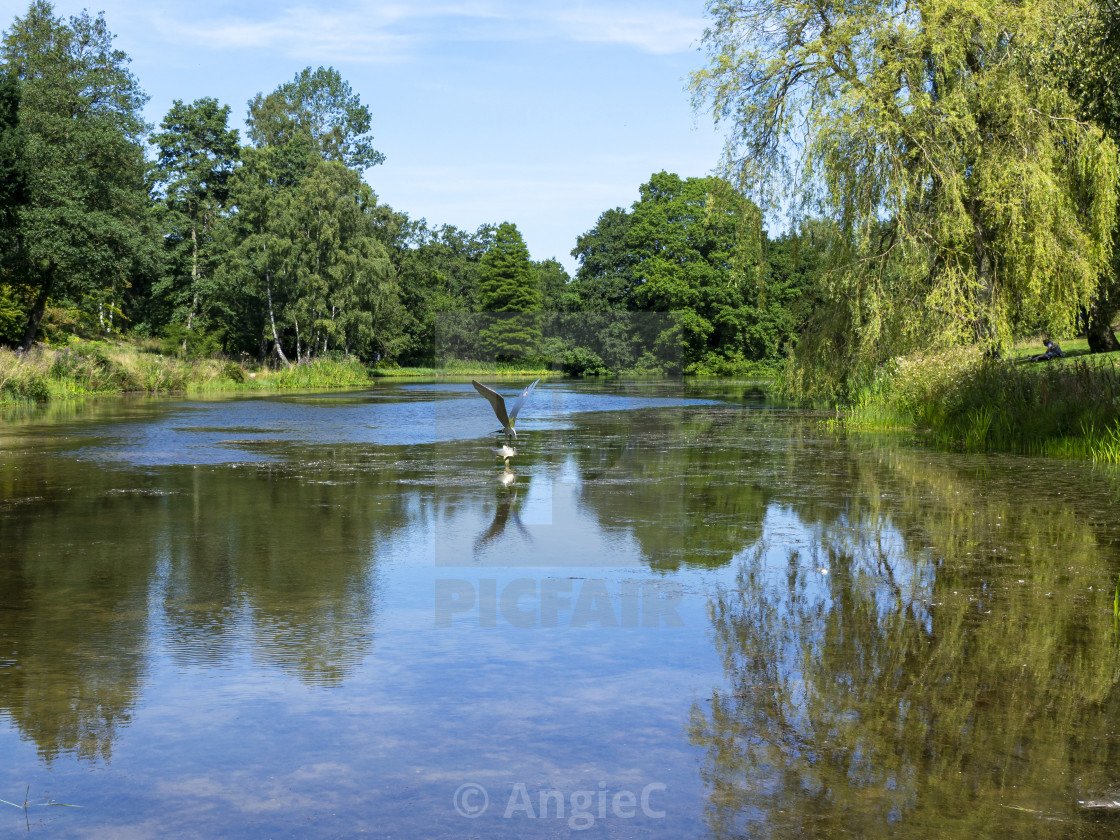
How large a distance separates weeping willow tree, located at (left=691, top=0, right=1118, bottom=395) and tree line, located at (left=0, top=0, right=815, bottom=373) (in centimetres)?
326

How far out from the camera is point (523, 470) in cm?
1198

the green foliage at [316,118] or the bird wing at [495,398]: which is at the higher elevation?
the green foliage at [316,118]

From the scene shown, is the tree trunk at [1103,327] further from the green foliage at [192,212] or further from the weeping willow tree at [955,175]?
the green foliage at [192,212]

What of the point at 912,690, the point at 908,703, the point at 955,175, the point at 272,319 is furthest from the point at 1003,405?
the point at 272,319

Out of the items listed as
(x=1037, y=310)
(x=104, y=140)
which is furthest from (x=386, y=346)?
(x=1037, y=310)

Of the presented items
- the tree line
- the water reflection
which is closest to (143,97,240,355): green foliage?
the tree line

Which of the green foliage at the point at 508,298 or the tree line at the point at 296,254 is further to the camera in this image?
the green foliage at the point at 508,298

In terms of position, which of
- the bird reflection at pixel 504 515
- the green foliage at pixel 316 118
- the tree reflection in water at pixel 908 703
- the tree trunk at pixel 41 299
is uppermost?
the green foliage at pixel 316 118

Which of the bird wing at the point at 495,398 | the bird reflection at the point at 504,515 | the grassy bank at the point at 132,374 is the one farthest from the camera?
the grassy bank at the point at 132,374

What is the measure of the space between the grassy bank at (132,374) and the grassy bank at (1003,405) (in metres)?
22.5

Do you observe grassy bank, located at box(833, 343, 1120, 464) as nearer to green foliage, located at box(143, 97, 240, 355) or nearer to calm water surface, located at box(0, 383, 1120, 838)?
calm water surface, located at box(0, 383, 1120, 838)

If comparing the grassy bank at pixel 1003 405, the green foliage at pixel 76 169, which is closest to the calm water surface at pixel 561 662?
the grassy bank at pixel 1003 405

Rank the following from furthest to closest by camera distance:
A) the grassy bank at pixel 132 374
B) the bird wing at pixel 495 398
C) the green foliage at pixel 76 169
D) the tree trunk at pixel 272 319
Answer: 1. the tree trunk at pixel 272 319
2. the green foliage at pixel 76 169
3. the grassy bank at pixel 132 374
4. the bird wing at pixel 495 398

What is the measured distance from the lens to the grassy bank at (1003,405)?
40.4ft
